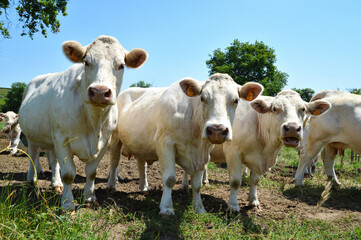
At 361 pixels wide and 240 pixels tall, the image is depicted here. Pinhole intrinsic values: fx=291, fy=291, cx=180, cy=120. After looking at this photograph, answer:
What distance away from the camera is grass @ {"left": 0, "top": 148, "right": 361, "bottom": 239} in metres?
3.01

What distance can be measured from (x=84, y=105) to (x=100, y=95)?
0.90 metres

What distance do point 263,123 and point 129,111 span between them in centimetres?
273

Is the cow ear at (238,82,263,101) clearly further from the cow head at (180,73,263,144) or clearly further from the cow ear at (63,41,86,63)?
the cow ear at (63,41,86,63)

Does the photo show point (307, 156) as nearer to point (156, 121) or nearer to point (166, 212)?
point (156, 121)

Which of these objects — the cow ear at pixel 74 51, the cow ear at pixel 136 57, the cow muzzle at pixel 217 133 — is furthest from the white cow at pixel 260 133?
the cow ear at pixel 74 51

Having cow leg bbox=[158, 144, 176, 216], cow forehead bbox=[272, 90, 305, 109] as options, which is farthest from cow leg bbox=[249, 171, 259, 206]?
cow leg bbox=[158, 144, 176, 216]

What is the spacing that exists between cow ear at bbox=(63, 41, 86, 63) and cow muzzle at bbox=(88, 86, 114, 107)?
0.87 metres

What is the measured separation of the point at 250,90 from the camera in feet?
15.2

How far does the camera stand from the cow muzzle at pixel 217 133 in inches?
148

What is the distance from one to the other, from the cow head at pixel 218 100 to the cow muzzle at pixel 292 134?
71cm

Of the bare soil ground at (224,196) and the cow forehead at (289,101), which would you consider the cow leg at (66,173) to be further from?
the cow forehead at (289,101)

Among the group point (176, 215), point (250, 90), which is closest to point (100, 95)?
point (176, 215)

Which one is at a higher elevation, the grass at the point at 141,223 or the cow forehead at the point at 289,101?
the cow forehead at the point at 289,101

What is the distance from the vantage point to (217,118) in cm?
391
